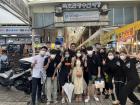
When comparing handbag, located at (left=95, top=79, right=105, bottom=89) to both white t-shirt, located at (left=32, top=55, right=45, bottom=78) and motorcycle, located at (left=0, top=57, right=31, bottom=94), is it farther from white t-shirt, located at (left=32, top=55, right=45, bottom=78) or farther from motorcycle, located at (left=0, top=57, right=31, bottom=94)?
motorcycle, located at (left=0, top=57, right=31, bottom=94)

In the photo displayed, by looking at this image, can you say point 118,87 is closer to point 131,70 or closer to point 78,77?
point 131,70

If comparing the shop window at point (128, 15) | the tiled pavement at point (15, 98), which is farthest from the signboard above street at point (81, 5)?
the tiled pavement at point (15, 98)

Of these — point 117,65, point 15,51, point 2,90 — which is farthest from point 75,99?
point 15,51

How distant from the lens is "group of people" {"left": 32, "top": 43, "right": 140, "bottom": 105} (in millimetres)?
12631

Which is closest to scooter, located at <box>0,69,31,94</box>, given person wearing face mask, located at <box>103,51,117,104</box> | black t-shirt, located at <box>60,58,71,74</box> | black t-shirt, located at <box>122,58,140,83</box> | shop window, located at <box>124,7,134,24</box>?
black t-shirt, located at <box>60,58,71,74</box>

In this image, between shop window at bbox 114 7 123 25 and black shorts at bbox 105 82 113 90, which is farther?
shop window at bbox 114 7 123 25

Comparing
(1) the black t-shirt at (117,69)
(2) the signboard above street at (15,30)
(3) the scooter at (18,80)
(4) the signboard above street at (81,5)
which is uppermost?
(4) the signboard above street at (81,5)

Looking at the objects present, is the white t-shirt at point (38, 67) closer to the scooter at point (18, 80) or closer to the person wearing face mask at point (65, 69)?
the person wearing face mask at point (65, 69)

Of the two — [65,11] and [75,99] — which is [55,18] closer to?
[65,11]

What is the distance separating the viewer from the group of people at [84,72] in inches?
497

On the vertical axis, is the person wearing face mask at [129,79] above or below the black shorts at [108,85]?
above

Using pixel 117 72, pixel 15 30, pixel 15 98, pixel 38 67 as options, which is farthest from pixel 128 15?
pixel 117 72

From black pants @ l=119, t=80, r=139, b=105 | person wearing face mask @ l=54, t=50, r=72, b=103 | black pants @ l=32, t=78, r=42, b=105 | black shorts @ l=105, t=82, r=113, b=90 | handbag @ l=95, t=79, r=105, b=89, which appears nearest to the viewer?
black pants @ l=119, t=80, r=139, b=105

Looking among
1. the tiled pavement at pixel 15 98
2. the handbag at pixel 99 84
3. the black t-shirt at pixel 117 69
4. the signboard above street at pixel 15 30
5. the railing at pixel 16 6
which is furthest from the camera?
the railing at pixel 16 6
